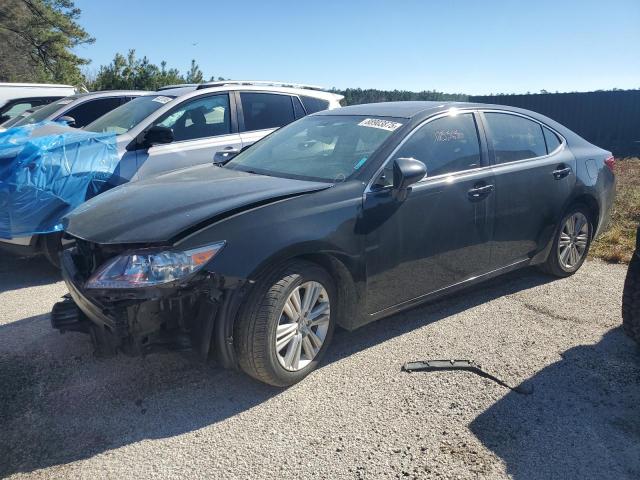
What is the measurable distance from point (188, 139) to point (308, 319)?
3522 mm

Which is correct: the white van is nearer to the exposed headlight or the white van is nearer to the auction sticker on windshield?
the auction sticker on windshield

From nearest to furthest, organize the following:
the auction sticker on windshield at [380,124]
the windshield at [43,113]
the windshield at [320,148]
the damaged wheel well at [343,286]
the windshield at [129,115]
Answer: the damaged wheel well at [343,286]
the windshield at [320,148]
the auction sticker on windshield at [380,124]
the windshield at [129,115]
the windshield at [43,113]

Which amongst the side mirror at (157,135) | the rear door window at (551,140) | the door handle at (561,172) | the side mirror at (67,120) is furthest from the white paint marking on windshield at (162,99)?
the door handle at (561,172)

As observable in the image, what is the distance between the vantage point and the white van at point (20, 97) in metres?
9.95

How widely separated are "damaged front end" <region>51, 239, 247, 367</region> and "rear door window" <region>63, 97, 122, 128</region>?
17.6 feet

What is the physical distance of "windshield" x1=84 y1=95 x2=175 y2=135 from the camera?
602cm

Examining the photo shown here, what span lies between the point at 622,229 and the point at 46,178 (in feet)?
21.4

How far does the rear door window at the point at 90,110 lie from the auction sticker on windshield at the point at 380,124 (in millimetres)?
5074

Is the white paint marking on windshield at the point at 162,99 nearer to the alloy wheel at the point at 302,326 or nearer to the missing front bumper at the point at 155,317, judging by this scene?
the missing front bumper at the point at 155,317

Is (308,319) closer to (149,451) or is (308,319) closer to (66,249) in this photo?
(149,451)

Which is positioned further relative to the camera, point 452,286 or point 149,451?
point 452,286

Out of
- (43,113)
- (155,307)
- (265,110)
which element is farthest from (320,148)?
(43,113)

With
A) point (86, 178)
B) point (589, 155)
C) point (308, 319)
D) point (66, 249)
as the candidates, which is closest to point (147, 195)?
point (66, 249)

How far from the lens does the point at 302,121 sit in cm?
462
